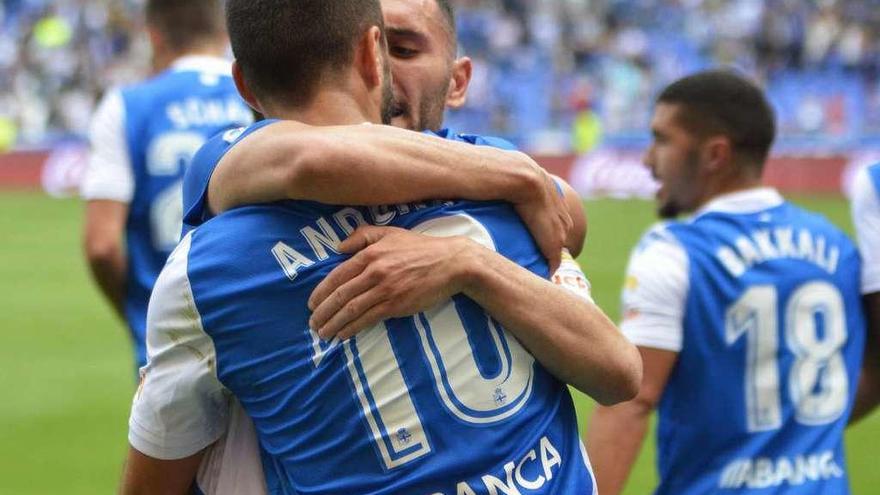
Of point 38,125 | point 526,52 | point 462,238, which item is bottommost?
point 38,125

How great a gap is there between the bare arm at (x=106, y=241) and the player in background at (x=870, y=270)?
281cm

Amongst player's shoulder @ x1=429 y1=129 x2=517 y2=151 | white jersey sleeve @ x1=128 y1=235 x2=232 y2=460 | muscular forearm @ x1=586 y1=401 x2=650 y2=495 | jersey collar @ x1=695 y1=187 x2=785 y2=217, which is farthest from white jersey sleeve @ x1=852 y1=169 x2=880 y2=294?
white jersey sleeve @ x1=128 y1=235 x2=232 y2=460

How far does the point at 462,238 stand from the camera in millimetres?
2303

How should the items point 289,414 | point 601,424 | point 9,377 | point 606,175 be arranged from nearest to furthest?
point 289,414
point 601,424
point 9,377
point 606,175

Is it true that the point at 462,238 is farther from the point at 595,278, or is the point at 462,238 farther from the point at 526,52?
the point at 526,52

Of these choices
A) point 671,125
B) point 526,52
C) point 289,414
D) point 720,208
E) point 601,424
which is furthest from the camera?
point 526,52

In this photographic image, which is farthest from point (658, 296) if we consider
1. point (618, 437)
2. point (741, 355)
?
point (618, 437)

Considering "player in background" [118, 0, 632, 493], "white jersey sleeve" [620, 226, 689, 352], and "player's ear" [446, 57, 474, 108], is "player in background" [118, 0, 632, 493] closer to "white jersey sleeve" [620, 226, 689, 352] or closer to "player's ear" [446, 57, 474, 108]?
"player's ear" [446, 57, 474, 108]

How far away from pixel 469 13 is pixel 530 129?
4.46 m

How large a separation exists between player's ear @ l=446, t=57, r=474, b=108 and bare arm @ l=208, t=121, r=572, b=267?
63 cm

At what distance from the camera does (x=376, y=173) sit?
221cm

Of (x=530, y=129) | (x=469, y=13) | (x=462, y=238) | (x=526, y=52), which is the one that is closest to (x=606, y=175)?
(x=530, y=129)

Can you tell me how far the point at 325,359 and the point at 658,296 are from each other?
1830 millimetres

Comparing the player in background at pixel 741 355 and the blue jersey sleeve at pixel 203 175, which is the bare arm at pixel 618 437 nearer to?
the player in background at pixel 741 355
